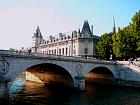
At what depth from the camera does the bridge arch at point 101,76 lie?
67.8 m

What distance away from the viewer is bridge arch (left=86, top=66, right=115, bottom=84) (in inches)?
2669

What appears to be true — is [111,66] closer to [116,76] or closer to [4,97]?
[116,76]

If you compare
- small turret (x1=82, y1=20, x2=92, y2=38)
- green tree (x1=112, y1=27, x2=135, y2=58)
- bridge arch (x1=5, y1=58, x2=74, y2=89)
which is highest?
small turret (x1=82, y1=20, x2=92, y2=38)

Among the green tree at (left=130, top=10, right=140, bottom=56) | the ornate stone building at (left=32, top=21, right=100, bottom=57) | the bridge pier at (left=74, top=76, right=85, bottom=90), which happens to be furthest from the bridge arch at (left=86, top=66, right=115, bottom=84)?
the ornate stone building at (left=32, top=21, right=100, bottom=57)

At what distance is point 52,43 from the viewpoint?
10862cm

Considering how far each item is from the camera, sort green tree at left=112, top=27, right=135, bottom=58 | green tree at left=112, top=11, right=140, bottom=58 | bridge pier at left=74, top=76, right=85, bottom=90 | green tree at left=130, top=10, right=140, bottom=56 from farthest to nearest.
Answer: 1. green tree at left=112, top=27, right=135, bottom=58
2. green tree at left=112, top=11, right=140, bottom=58
3. green tree at left=130, top=10, right=140, bottom=56
4. bridge pier at left=74, top=76, right=85, bottom=90

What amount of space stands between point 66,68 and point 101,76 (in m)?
21.9

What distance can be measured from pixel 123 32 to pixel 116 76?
13651 millimetres

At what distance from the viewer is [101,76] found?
72.7m

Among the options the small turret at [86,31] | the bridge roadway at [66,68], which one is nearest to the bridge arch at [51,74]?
the bridge roadway at [66,68]

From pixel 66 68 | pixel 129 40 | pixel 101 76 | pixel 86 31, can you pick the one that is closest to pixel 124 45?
pixel 129 40

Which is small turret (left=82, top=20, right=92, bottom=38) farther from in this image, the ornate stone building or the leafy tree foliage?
the leafy tree foliage

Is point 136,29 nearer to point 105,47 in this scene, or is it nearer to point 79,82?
point 105,47

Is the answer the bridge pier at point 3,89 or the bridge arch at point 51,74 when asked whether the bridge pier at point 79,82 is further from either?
the bridge pier at point 3,89
